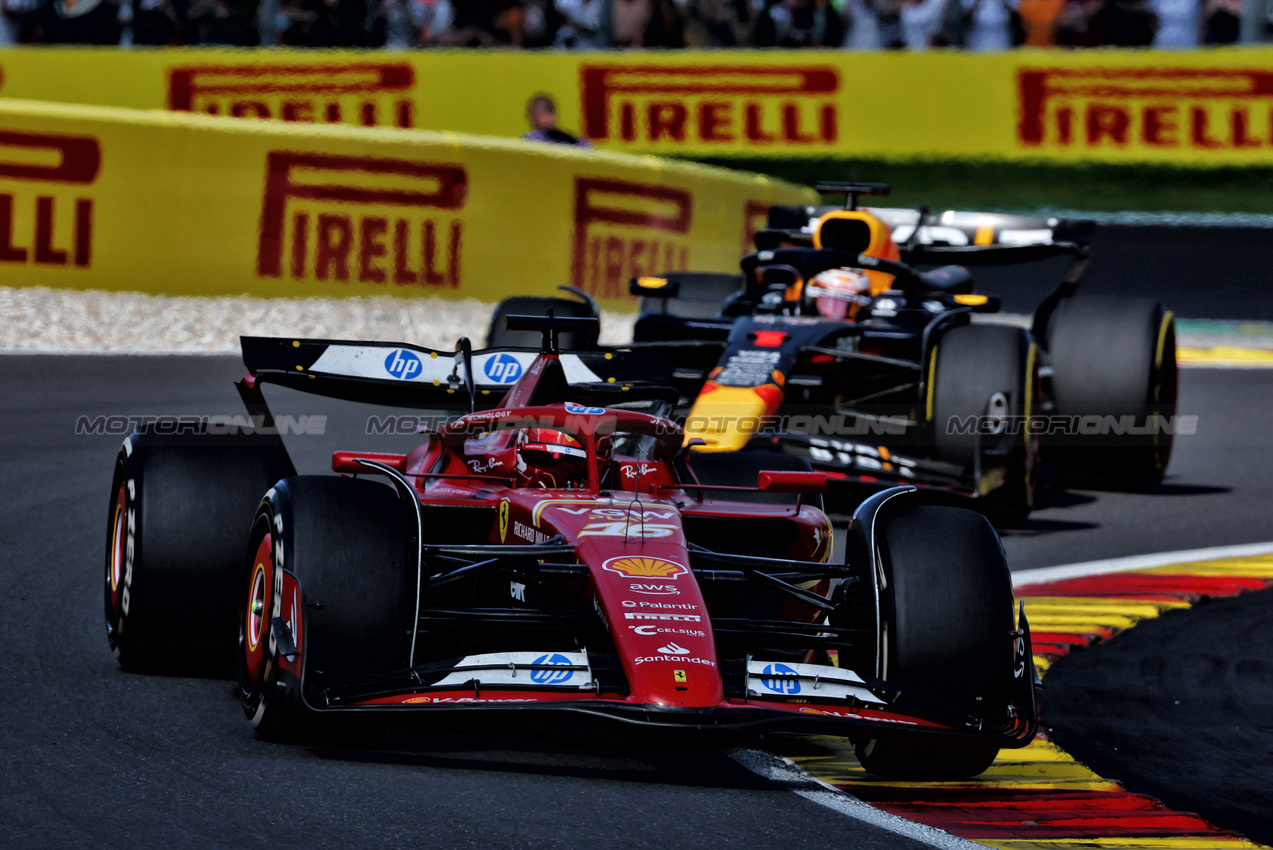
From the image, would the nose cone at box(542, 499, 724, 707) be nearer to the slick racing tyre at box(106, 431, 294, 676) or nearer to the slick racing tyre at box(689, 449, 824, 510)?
the slick racing tyre at box(106, 431, 294, 676)

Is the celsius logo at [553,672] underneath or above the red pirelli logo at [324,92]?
underneath

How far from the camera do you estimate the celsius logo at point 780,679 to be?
4.73m

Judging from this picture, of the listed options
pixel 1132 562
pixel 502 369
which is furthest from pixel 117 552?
pixel 1132 562

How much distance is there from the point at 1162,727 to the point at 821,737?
1131 mm

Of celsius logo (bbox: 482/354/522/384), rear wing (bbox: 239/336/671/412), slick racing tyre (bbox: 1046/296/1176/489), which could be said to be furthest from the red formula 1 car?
slick racing tyre (bbox: 1046/296/1176/489)

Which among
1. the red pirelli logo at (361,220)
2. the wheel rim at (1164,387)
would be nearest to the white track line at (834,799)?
→ the wheel rim at (1164,387)

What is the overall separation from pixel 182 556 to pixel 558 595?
122 centimetres

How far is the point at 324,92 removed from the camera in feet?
64.5

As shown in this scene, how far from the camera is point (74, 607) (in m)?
6.80

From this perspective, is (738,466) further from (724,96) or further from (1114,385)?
(724,96)

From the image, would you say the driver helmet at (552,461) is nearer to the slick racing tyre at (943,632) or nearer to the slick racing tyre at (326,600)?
the slick racing tyre at (326,600)

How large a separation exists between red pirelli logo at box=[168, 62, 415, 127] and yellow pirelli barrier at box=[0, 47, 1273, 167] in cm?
1

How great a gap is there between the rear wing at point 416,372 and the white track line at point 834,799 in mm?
2311

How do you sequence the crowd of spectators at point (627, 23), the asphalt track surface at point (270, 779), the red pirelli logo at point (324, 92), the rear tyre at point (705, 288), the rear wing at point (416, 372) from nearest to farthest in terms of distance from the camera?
the asphalt track surface at point (270, 779), the rear wing at point (416, 372), the rear tyre at point (705, 288), the crowd of spectators at point (627, 23), the red pirelli logo at point (324, 92)
